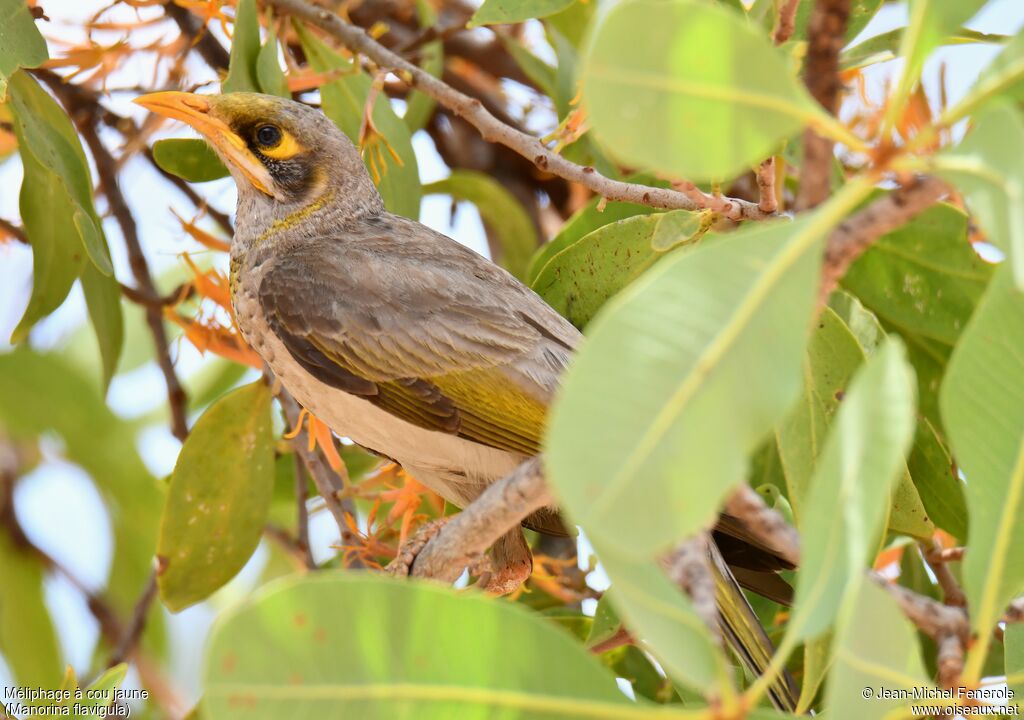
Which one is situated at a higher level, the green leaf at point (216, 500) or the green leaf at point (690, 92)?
the green leaf at point (690, 92)

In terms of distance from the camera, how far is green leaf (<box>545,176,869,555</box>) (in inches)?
50.6

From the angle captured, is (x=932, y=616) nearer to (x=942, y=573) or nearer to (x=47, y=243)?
(x=942, y=573)

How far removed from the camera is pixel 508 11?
2.83 meters

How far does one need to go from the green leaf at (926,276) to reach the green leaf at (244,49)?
65.1 inches

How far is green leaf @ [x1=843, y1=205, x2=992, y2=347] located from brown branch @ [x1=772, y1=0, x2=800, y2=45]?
0.59 meters

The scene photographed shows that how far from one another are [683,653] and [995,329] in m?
0.66

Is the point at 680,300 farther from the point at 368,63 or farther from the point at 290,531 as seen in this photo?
the point at 290,531

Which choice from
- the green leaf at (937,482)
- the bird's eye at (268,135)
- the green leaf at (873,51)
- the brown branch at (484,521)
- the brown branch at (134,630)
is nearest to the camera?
the brown branch at (484,521)

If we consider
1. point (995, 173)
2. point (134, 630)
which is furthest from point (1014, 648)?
point (134, 630)

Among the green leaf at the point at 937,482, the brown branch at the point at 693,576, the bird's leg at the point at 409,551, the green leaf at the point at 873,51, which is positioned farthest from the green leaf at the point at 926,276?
the brown branch at the point at 693,576

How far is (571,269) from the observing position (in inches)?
119

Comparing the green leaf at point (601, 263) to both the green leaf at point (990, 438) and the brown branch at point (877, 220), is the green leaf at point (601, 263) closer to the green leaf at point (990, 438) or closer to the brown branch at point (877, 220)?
the green leaf at point (990, 438)

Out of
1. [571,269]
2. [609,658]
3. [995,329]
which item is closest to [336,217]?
[571,269]

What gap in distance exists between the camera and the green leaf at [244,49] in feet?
10.0
